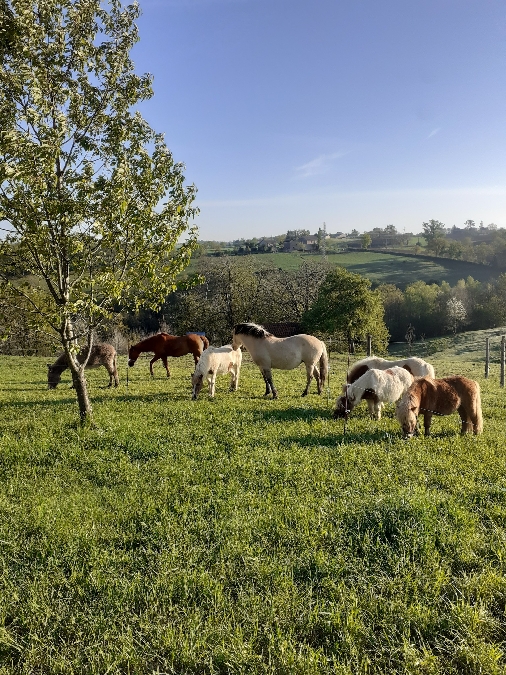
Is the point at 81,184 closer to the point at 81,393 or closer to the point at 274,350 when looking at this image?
the point at 81,393

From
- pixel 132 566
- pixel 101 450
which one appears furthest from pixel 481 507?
pixel 101 450

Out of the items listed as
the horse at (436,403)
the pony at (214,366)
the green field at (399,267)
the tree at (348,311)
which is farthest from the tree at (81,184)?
the green field at (399,267)

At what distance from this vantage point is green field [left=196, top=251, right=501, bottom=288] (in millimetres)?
93875

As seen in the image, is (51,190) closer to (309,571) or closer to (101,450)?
(101,450)

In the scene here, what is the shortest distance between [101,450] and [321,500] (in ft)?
15.2

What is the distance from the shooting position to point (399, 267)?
106m

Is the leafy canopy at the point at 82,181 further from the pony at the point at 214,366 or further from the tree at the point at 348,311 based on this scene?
the tree at the point at 348,311

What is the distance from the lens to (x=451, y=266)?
336 ft

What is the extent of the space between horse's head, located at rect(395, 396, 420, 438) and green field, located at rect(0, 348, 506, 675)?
1.04ft

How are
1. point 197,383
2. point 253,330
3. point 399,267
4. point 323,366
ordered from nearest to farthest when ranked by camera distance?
point 197,383
point 253,330
point 323,366
point 399,267

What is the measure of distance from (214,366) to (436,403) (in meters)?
7.08

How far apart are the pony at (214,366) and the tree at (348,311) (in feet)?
93.1

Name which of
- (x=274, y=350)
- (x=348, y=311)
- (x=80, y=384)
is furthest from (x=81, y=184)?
(x=348, y=311)

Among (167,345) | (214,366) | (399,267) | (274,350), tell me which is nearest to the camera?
(214,366)
